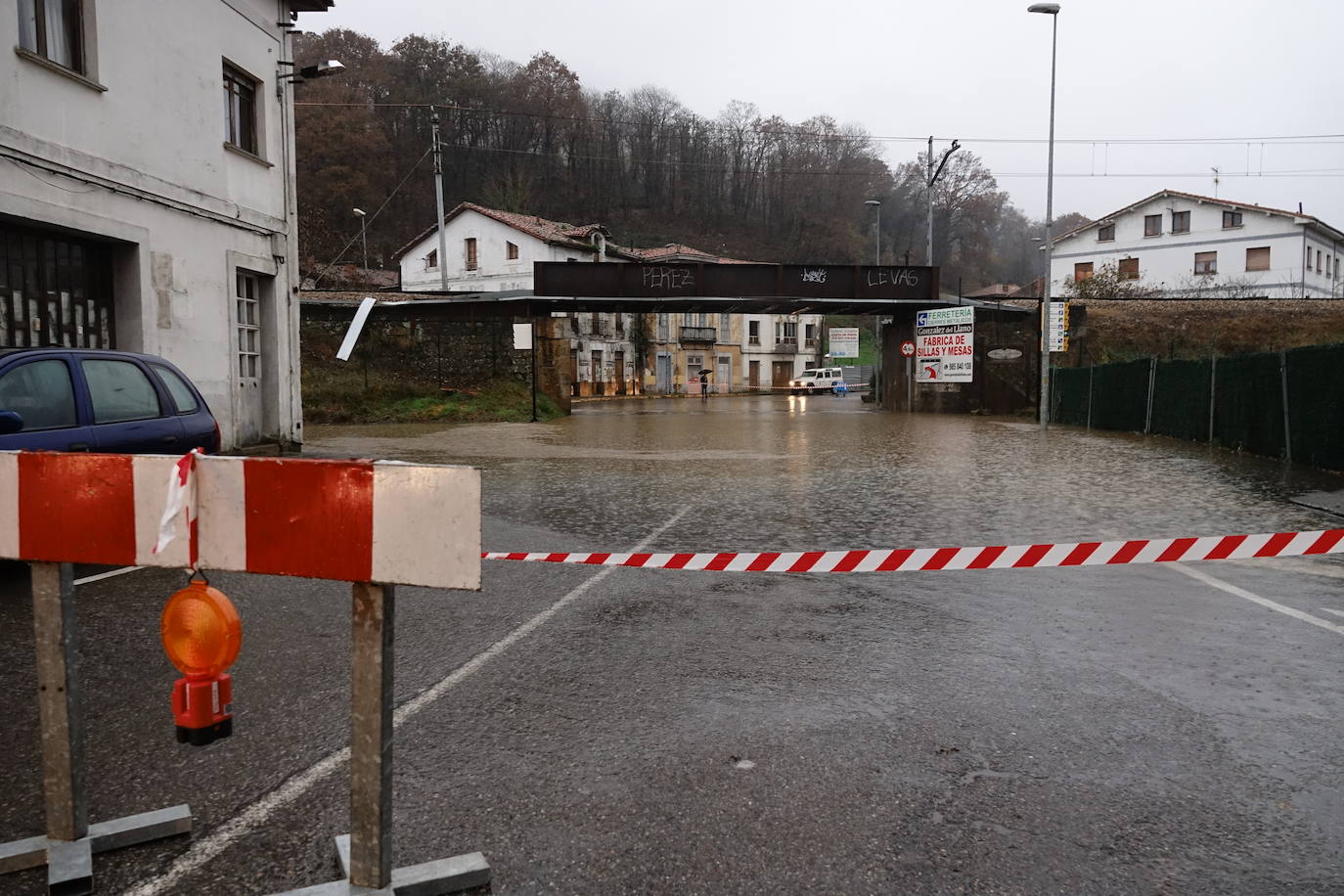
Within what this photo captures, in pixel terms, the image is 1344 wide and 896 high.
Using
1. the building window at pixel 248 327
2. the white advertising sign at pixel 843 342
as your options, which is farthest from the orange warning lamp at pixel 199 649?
the white advertising sign at pixel 843 342

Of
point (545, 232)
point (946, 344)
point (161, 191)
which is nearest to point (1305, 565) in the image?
point (161, 191)

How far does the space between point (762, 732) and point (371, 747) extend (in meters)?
1.84

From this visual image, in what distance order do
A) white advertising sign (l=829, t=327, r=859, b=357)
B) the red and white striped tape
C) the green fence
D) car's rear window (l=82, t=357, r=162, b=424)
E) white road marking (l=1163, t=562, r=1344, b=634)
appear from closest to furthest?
the red and white striped tape
white road marking (l=1163, t=562, r=1344, b=634)
car's rear window (l=82, t=357, r=162, b=424)
the green fence
white advertising sign (l=829, t=327, r=859, b=357)

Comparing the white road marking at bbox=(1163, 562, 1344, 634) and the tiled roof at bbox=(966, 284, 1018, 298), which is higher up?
the tiled roof at bbox=(966, 284, 1018, 298)

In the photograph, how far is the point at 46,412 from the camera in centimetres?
645

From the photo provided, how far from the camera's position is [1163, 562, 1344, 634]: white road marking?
5562 mm

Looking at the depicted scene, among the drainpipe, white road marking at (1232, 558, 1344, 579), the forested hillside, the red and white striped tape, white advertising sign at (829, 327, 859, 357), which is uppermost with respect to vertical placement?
the forested hillside

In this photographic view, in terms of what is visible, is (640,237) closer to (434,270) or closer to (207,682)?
(434,270)

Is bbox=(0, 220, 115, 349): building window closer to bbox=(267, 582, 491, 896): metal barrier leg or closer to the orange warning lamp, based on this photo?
the orange warning lamp

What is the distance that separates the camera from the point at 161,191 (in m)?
12.7

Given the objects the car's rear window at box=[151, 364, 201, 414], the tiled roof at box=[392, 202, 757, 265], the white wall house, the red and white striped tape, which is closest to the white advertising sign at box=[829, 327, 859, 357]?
the tiled roof at box=[392, 202, 757, 265]

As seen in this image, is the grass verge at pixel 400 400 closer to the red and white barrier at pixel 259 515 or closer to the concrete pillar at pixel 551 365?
the concrete pillar at pixel 551 365

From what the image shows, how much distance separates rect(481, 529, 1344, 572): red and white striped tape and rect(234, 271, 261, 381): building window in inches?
419

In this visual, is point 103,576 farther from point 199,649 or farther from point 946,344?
point 946,344
